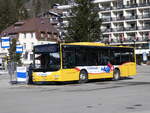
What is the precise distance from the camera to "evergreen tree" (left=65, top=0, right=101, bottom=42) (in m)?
47.0

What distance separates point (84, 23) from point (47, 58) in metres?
24.9

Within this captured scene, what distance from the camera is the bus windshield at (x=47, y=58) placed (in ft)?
73.6

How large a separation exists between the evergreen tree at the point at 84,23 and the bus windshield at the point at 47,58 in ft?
76.1

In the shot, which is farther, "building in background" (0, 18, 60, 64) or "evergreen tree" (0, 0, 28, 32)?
"evergreen tree" (0, 0, 28, 32)

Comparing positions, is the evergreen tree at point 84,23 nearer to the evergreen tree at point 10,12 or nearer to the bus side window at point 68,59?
the bus side window at point 68,59

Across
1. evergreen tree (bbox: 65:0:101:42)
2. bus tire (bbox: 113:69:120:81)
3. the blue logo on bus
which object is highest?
evergreen tree (bbox: 65:0:101:42)

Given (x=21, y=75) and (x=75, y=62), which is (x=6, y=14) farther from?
(x=75, y=62)

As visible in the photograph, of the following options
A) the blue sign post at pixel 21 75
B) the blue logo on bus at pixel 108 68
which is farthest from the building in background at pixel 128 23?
the blue sign post at pixel 21 75

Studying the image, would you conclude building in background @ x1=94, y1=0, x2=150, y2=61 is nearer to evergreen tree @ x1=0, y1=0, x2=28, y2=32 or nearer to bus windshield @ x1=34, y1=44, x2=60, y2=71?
evergreen tree @ x1=0, y1=0, x2=28, y2=32

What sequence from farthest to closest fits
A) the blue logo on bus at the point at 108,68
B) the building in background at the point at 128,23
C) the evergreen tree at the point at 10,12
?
the evergreen tree at the point at 10,12
the building in background at the point at 128,23
the blue logo on bus at the point at 108,68

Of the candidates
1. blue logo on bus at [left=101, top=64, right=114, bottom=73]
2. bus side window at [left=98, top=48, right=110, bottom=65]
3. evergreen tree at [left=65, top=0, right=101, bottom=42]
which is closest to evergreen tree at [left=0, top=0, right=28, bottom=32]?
evergreen tree at [left=65, top=0, right=101, bottom=42]

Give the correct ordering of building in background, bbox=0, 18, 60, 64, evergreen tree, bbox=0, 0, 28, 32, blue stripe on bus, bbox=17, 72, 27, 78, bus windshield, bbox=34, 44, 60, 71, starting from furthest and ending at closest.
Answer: evergreen tree, bbox=0, 0, 28, 32 < building in background, bbox=0, 18, 60, 64 < blue stripe on bus, bbox=17, 72, 27, 78 < bus windshield, bbox=34, 44, 60, 71

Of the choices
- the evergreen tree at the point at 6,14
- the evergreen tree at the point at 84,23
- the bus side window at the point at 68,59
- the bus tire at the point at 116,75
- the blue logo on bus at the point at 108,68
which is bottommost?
the bus tire at the point at 116,75

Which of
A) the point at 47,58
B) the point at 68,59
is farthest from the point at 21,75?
the point at 68,59
